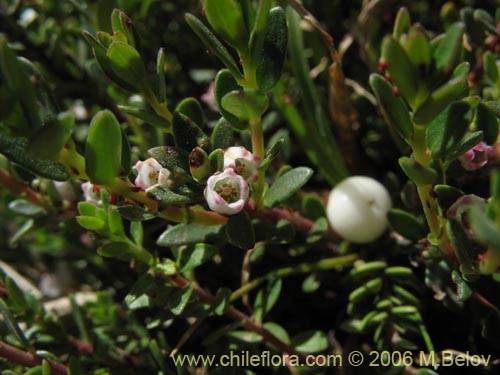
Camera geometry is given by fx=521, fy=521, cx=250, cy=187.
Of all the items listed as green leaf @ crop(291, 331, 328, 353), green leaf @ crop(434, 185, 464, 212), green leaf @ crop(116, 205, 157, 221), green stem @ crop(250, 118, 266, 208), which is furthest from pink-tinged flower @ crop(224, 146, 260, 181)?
green leaf @ crop(291, 331, 328, 353)

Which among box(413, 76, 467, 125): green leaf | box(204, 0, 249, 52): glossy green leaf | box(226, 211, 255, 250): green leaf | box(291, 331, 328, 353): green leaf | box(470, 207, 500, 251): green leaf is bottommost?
box(291, 331, 328, 353): green leaf

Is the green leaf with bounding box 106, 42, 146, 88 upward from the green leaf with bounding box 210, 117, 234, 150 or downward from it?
upward

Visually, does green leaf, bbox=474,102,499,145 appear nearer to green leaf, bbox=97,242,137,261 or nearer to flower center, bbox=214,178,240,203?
flower center, bbox=214,178,240,203

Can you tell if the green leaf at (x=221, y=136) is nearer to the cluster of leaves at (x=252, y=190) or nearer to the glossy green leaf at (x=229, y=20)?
the cluster of leaves at (x=252, y=190)

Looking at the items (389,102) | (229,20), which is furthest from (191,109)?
(389,102)

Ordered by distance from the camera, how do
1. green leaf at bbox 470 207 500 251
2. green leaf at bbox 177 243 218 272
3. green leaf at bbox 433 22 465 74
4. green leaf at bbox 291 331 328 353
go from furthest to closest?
green leaf at bbox 291 331 328 353, green leaf at bbox 177 243 218 272, green leaf at bbox 433 22 465 74, green leaf at bbox 470 207 500 251

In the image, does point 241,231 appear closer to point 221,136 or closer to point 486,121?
point 221,136

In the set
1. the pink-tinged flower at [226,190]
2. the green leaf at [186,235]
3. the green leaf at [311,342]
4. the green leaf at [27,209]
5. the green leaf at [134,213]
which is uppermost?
the pink-tinged flower at [226,190]

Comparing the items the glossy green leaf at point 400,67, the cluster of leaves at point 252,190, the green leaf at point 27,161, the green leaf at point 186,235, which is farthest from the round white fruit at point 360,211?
the green leaf at point 27,161
